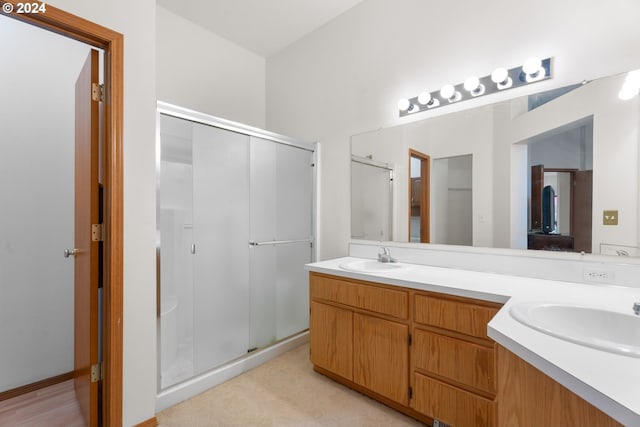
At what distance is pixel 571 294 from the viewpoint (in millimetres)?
1348

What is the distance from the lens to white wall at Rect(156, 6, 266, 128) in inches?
101

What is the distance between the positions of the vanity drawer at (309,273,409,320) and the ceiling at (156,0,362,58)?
2.20 m

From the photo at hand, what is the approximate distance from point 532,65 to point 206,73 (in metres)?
2.58

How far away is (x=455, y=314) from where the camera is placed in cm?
146

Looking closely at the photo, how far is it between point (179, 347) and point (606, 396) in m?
2.00

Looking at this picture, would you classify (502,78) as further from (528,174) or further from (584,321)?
(584,321)

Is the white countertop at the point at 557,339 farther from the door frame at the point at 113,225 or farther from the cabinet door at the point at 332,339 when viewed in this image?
the door frame at the point at 113,225

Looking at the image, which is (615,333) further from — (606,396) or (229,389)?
(229,389)

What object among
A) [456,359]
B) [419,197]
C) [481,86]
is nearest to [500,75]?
[481,86]

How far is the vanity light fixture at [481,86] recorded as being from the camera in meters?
1.67

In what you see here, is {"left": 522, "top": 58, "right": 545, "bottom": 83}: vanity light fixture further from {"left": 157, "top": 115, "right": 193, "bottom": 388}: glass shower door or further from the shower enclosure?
{"left": 157, "top": 115, "right": 193, "bottom": 388}: glass shower door

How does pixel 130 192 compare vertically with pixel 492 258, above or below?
above

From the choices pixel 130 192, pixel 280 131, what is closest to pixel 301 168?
pixel 280 131

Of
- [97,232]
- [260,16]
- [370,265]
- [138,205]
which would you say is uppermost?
[260,16]
